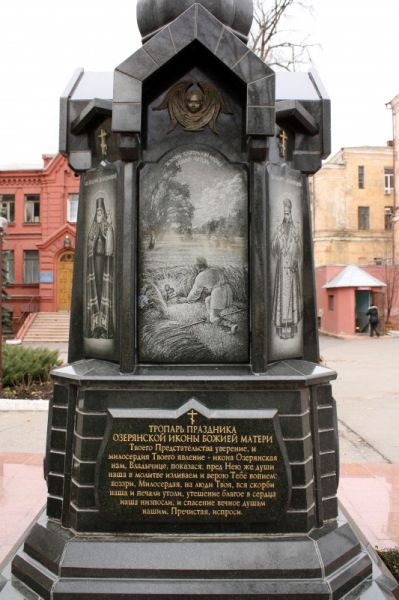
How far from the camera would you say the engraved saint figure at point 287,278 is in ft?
12.7

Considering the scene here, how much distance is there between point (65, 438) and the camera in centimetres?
381

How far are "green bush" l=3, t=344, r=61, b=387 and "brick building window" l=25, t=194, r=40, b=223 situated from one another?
72.4 feet

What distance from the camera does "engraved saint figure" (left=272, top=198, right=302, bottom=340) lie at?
3871 millimetres

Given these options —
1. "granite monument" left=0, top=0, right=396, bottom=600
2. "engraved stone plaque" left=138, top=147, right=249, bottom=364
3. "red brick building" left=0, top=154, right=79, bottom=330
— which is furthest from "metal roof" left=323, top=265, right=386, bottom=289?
"engraved stone plaque" left=138, top=147, right=249, bottom=364

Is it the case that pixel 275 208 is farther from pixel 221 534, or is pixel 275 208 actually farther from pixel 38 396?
pixel 38 396

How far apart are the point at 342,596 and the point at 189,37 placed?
3677 mm

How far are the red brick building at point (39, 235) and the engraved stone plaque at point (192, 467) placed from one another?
28.2 metres

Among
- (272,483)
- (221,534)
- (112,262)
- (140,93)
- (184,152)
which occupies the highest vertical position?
(140,93)

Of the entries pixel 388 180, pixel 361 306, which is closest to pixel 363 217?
pixel 388 180

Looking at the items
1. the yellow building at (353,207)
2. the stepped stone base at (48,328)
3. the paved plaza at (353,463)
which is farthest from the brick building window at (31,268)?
the paved plaza at (353,463)

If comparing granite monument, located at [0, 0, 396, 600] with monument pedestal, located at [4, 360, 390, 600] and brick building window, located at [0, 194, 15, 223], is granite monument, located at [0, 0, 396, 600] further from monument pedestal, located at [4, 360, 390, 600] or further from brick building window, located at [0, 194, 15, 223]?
brick building window, located at [0, 194, 15, 223]

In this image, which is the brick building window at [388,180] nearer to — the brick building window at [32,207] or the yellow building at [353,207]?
the yellow building at [353,207]

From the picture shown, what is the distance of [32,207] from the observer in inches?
1323

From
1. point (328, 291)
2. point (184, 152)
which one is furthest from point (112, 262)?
point (328, 291)
